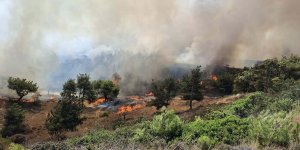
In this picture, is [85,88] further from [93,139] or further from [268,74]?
[93,139]

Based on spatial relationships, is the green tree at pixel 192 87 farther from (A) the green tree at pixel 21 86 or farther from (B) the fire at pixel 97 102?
(A) the green tree at pixel 21 86

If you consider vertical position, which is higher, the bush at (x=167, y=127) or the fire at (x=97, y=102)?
the fire at (x=97, y=102)

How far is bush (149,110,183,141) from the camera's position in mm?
13984

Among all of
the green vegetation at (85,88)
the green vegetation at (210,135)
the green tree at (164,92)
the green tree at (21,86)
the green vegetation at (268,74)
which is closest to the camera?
the green vegetation at (210,135)

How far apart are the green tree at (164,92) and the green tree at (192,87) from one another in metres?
3.36

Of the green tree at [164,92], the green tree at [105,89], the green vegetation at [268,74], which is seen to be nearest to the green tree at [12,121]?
the green tree at [164,92]

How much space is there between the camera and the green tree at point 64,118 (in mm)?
54969

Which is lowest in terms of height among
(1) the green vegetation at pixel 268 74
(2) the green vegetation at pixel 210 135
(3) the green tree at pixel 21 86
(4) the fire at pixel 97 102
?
(2) the green vegetation at pixel 210 135

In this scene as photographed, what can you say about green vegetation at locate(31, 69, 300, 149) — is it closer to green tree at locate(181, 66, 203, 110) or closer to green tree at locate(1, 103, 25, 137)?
green tree at locate(1, 103, 25, 137)

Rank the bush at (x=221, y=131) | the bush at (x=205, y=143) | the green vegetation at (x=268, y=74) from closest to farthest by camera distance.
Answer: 1. the bush at (x=205, y=143)
2. the bush at (x=221, y=131)
3. the green vegetation at (x=268, y=74)

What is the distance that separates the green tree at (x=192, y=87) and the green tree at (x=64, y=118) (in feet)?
70.0

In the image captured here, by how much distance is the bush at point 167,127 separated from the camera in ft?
45.9

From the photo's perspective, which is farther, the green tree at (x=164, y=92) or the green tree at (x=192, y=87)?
the green tree at (x=164, y=92)

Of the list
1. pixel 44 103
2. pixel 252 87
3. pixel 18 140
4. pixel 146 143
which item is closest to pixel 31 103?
pixel 44 103
